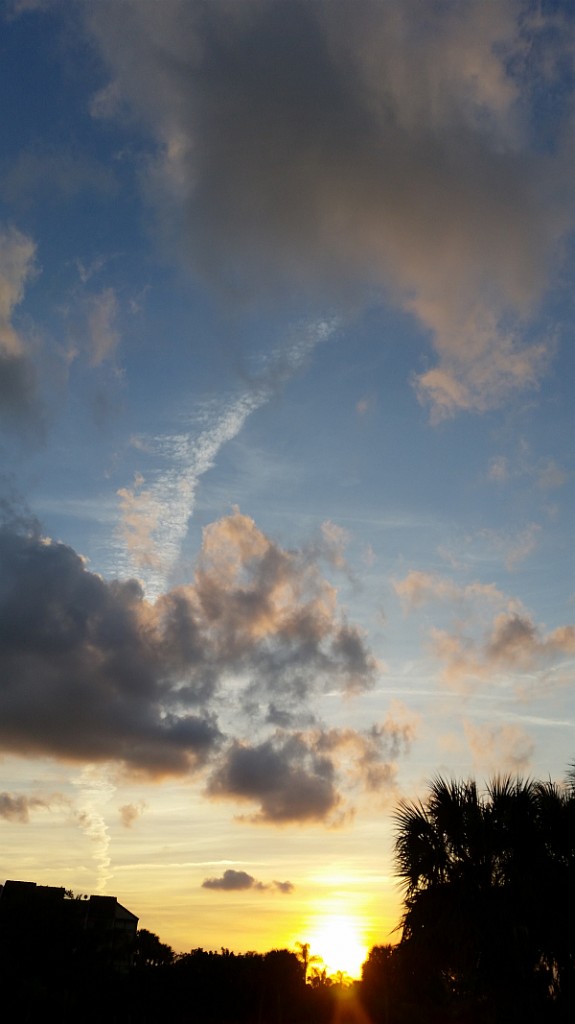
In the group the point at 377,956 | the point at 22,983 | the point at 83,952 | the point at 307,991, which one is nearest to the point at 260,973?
the point at 307,991

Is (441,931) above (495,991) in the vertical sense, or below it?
above

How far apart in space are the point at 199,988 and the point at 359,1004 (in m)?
14.5

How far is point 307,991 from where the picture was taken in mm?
73812

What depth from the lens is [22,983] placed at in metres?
36.3

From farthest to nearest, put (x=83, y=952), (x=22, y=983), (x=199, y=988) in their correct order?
(x=199, y=988) < (x=83, y=952) < (x=22, y=983)

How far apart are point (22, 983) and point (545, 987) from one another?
2866 centimetres

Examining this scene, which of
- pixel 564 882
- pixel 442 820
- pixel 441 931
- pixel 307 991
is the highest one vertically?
pixel 442 820

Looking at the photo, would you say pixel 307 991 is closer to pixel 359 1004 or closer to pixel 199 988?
pixel 359 1004

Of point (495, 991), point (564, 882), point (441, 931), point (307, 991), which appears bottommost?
point (307, 991)

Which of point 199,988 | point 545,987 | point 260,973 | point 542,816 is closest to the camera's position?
point 545,987

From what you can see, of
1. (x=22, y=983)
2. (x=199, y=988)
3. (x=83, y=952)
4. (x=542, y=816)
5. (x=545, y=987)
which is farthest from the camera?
(x=199, y=988)

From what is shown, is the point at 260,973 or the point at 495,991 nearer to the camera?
the point at 495,991

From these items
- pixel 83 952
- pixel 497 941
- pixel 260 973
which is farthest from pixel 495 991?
pixel 260 973

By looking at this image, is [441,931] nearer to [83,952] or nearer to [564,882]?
[564,882]
